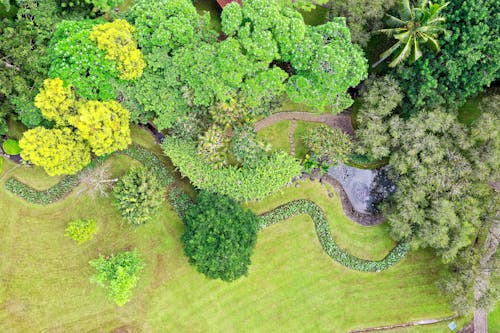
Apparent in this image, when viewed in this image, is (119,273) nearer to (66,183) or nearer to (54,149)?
(66,183)

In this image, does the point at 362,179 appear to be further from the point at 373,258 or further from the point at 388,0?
the point at 388,0

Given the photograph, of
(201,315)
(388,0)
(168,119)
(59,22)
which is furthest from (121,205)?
(388,0)

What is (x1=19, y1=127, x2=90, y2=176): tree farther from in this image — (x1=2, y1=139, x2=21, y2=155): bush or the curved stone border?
the curved stone border

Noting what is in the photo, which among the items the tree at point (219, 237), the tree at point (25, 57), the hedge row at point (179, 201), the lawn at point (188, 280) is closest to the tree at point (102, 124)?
the tree at point (25, 57)

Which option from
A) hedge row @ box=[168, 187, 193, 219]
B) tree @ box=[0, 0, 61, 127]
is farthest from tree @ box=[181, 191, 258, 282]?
tree @ box=[0, 0, 61, 127]

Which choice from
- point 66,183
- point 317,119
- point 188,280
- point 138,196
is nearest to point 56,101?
point 66,183

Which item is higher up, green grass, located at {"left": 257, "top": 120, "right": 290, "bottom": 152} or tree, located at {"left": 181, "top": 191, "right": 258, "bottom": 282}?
green grass, located at {"left": 257, "top": 120, "right": 290, "bottom": 152}

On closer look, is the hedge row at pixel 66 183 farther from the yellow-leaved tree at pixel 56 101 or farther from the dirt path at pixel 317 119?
the dirt path at pixel 317 119
